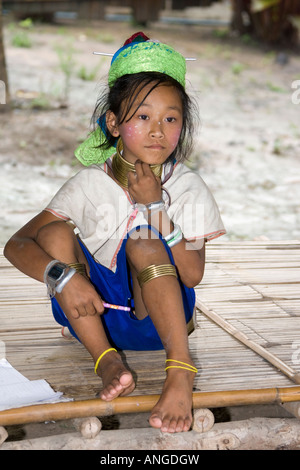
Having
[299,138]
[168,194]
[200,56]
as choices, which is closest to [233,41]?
[200,56]

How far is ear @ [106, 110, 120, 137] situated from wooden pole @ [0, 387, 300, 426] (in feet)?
2.85

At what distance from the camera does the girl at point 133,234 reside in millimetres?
1966

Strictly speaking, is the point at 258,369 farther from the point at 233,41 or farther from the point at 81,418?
the point at 233,41

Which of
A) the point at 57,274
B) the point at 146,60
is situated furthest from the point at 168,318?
the point at 146,60

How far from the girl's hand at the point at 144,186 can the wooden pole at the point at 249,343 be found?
2.24ft

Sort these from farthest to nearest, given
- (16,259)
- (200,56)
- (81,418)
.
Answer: (200,56)
(16,259)
(81,418)

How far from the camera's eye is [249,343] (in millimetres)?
2389

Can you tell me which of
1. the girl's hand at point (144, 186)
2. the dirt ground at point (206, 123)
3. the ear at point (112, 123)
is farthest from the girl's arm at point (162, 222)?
the dirt ground at point (206, 123)

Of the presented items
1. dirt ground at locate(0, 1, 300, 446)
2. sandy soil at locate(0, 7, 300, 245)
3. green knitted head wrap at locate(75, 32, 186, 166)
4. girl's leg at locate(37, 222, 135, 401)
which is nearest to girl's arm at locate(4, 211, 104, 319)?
girl's leg at locate(37, 222, 135, 401)

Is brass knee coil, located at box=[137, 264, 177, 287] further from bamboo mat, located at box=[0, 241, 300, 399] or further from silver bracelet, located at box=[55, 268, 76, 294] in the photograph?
bamboo mat, located at box=[0, 241, 300, 399]

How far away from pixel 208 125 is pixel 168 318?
5788 millimetres

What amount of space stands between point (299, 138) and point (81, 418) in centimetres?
598

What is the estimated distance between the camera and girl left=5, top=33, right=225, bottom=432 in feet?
6.45

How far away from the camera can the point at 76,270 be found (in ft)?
6.75
